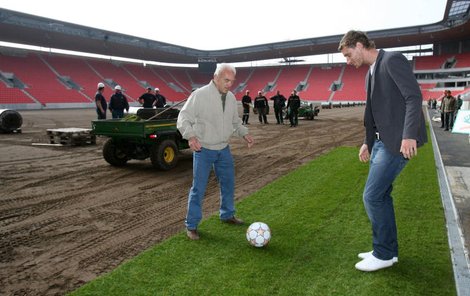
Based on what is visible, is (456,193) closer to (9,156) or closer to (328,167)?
(328,167)

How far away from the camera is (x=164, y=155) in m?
7.69

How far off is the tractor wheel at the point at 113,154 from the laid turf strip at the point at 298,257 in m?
4.11

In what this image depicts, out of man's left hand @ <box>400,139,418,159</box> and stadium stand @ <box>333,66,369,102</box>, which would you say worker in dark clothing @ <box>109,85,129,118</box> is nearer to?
man's left hand @ <box>400,139,418,159</box>

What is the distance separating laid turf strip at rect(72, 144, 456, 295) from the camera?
9.29 ft

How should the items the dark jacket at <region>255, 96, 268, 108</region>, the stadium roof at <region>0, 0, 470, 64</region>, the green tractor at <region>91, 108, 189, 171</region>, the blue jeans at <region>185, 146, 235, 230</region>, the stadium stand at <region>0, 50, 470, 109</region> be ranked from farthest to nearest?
the stadium stand at <region>0, 50, 470, 109</region>, the stadium roof at <region>0, 0, 470, 64</region>, the dark jacket at <region>255, 96, 268, 108</region>, the green tractor at <region>91, 108, 189, 171</region>, the blue jeans at <region>185, 146, 235, 230</region>

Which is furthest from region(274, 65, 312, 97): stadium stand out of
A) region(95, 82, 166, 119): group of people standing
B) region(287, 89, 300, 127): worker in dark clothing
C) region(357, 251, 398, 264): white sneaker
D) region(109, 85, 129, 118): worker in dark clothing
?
region(357, 251, 398, 264): white sneaker

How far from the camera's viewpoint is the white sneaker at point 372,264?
121 inches

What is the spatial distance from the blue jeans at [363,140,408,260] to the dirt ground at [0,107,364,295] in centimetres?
231

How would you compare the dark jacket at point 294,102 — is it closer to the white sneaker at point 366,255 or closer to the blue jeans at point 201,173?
the blue jeans at point 201,173

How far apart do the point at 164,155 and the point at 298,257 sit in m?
4.95

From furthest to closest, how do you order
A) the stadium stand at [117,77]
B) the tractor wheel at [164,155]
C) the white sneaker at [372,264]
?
the stadium stand at [117,77], the tractor wheel at [164,155], the white sneaker at [372,264]

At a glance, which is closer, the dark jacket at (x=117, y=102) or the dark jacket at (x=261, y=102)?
the dark jacket at (x=117, y=102)

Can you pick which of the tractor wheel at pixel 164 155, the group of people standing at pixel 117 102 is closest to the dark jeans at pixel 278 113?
the group of people standing at pixel 117 102

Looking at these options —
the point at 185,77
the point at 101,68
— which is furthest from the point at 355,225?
the point at 185,77
